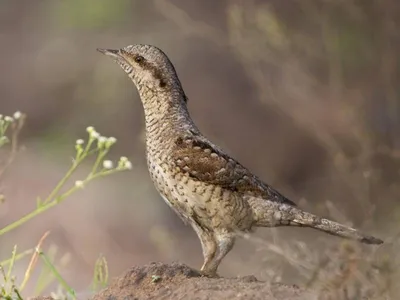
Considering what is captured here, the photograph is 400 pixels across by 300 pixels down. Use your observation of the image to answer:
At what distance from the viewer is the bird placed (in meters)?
5.37

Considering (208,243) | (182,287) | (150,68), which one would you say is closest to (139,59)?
(150,68)

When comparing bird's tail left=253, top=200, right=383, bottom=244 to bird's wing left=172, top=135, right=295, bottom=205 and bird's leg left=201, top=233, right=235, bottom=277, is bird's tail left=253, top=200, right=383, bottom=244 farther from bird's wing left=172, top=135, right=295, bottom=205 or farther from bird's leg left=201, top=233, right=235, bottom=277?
bird's leg left=201, top=233, right=235, bottom=277

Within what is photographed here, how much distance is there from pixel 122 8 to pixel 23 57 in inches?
55.2

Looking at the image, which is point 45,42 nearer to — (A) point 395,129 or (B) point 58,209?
(B) point 58,209

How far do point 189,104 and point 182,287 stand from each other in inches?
364

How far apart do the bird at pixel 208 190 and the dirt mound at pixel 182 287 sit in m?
0.34

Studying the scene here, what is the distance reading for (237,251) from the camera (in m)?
10.3

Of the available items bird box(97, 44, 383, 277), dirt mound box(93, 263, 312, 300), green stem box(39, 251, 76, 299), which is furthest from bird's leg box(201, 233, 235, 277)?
green stem box(39, 251, 76, 299)

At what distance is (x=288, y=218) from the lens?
5.45 m

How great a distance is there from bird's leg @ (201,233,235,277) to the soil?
28cm

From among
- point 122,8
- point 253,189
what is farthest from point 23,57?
point 253,189

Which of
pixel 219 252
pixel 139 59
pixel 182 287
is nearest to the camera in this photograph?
pixel 182 287

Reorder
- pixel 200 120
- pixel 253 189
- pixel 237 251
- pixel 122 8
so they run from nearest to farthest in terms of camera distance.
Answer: pixel 253 189 < pixel 237 251 < pixel 200 120 < pixel 122 8

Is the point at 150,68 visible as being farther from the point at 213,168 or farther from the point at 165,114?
the point at 213,168
